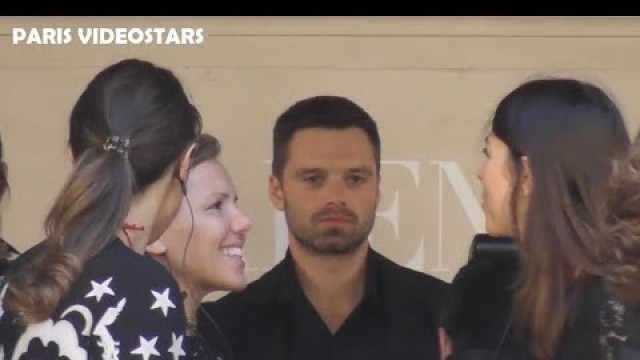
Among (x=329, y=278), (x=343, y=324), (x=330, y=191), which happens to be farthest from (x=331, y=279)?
(x=330, y=191)

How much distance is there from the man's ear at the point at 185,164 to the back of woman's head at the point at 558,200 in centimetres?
76

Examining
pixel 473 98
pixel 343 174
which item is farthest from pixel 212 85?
pixel 473 98

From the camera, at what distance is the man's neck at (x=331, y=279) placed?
3.53 metres

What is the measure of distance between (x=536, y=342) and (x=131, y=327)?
37.3 inches

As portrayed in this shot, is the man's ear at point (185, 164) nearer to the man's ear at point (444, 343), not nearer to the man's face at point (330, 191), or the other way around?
the man's face at point (330, 191)

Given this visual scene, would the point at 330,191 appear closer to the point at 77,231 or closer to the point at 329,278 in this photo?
the point at 329,278

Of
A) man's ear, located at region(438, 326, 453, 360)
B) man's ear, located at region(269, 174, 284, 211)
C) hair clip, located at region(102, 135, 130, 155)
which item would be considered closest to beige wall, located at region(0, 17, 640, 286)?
man's ear, located at region(269, 174, 284, 211)

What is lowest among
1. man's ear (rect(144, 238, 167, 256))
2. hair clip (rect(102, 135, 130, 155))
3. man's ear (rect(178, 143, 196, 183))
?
man's ear (rect(144, 238, 167, 256))

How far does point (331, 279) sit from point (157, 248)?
44 centimetres

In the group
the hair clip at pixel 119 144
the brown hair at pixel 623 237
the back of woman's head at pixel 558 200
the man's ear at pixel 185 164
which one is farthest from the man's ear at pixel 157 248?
the brown hair at pixel 623 237

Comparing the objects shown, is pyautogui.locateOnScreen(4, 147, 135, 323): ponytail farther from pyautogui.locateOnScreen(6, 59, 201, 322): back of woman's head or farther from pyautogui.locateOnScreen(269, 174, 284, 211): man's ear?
pyautogui.locateOnScreen(269, 174, 284, 211): man's ear

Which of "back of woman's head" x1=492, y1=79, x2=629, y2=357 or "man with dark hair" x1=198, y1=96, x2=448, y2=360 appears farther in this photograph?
"man with dark hair" x1=198, y1=96, x2=448, y2=360

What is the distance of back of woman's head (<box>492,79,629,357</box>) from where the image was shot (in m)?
3.33

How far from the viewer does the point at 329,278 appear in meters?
3.54
